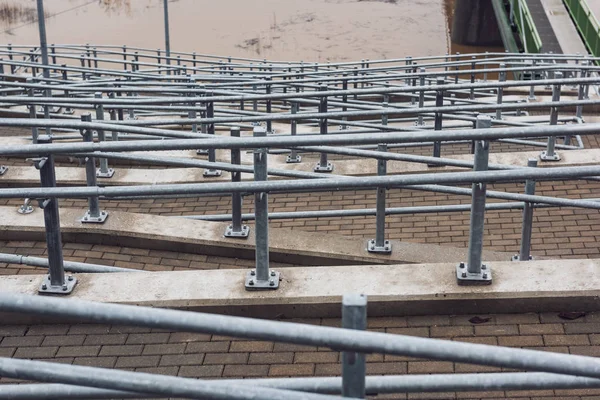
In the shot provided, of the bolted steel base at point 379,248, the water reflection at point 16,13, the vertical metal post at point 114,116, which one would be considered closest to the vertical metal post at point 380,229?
the bolted steel base at point 379,248

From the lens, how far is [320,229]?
7.09 metres

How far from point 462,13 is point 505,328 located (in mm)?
28891

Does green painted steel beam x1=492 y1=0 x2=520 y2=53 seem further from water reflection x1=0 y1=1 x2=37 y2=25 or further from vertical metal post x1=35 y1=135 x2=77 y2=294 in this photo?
vertical metal post x1=35 y1=135 x2=77 y2=294

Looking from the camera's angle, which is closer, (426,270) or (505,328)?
(505,328)

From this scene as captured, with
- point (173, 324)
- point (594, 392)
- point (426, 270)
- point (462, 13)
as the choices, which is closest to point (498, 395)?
point (594, 392)

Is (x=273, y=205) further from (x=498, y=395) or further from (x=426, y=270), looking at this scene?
(x=498, y=395)

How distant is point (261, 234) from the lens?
4254mm

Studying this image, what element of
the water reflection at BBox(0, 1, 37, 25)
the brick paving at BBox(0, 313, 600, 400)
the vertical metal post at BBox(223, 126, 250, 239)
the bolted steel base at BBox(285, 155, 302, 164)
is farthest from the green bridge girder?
the brick paving at BBox(0, 313, 600, 400)

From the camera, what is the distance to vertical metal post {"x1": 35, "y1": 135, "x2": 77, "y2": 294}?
4.15 metres

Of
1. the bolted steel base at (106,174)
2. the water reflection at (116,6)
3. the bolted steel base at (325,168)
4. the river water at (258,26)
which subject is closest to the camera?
the bolted steel base at (106,174)

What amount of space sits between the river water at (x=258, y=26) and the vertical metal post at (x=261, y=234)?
23.0 m

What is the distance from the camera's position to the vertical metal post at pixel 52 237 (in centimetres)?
415

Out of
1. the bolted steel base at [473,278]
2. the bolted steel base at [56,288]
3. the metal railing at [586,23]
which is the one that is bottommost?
the bolted steel base at [56,288]

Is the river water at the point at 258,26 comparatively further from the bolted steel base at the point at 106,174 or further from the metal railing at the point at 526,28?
the bolted steel base at the point at 106,174
